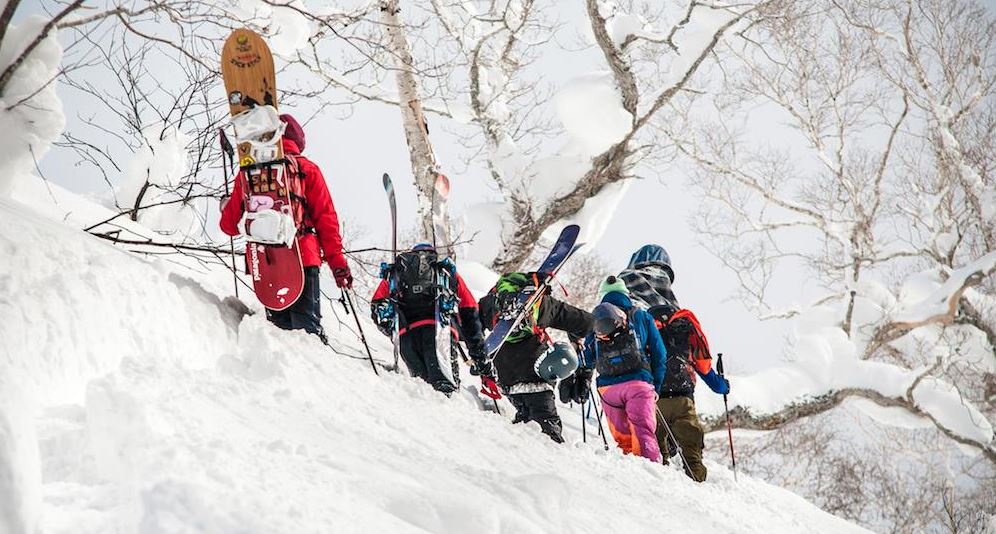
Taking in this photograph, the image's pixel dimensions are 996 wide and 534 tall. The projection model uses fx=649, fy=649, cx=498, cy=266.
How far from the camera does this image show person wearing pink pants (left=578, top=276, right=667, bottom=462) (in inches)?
205

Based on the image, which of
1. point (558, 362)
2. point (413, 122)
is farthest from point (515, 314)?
point (413, 122)

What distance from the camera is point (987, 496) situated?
1805cm

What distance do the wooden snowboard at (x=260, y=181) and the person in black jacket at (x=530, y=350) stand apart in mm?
1840

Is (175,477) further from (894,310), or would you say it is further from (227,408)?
(894,310)

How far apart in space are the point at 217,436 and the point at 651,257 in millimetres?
5746

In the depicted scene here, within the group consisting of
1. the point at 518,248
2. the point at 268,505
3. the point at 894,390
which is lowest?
the point at 268,505

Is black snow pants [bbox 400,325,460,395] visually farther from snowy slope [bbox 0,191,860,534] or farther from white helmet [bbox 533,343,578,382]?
snowy slope [bbox 0,191,860,534]

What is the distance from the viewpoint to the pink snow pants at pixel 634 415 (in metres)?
5.16

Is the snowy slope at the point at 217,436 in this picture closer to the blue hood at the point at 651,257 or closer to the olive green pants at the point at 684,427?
the olive green pants at the point at 684,427

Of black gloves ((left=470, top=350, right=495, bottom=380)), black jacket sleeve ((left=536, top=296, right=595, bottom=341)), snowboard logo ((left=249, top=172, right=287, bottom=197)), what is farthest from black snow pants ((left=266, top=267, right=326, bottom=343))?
black jacket sleeve ((left=536, top=296, right=595, bottom=341))

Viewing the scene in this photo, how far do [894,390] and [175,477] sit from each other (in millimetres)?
11368

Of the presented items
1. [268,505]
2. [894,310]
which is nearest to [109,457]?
[268,505]

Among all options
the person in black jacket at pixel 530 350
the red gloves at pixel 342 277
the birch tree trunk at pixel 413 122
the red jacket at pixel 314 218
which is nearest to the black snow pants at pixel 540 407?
the person in black jacket at pixel 530 350

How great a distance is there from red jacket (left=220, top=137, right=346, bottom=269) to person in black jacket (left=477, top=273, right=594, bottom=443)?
156cm
